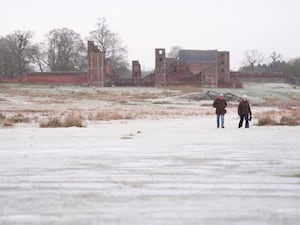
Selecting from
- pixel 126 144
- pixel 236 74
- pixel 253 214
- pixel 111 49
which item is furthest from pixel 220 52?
pixel 253 214

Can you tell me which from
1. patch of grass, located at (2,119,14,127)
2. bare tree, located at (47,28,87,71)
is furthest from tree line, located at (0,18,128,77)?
patch of grass, located at (2,119,14,127)

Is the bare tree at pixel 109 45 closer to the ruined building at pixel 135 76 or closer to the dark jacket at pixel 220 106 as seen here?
the ruined building at pixel 135 76

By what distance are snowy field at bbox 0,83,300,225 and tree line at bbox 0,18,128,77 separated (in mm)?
80767

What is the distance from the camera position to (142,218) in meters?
5.33

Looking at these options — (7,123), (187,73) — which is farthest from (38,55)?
(7,123)

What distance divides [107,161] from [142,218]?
401 cm

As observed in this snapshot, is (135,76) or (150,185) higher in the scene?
(135,76)

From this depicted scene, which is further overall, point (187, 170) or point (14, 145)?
point (14, 145)

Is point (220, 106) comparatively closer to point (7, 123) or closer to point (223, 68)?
point (7, 123)

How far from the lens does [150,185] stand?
6.97 metres

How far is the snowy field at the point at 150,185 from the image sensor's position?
5.42 metres

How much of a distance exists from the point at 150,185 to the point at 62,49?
88.5 metres

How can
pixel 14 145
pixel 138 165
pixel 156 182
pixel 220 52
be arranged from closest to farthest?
pixel 156 182 < pixel 138 165 < pixel 14 145 < pixel 220 52

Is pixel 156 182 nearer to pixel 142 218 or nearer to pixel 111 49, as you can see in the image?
pixel 142 218
